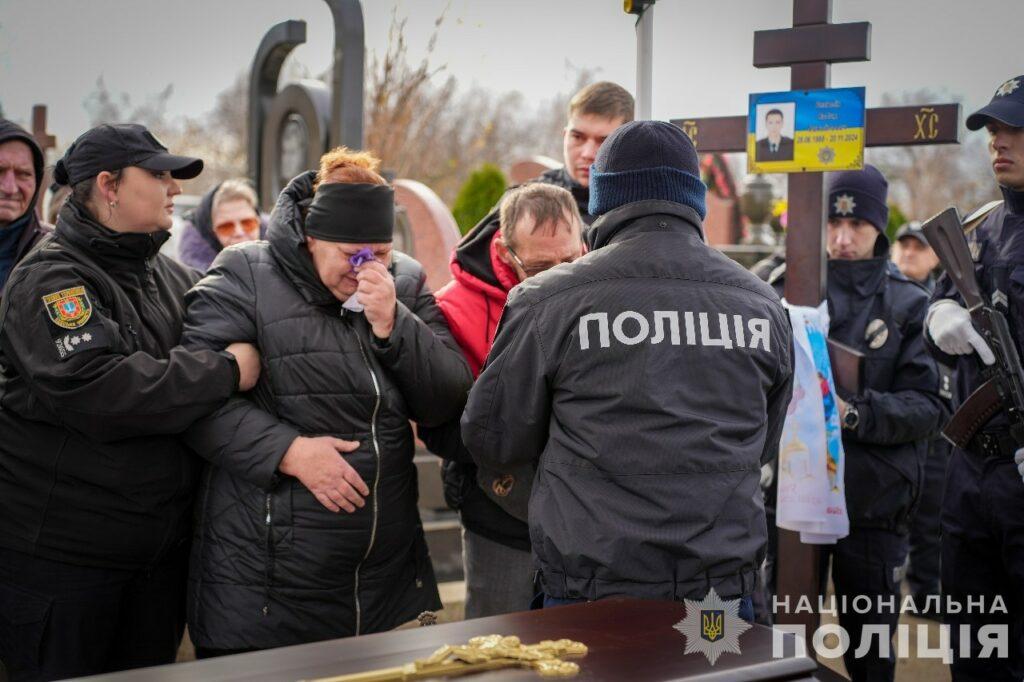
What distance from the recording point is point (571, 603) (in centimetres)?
231

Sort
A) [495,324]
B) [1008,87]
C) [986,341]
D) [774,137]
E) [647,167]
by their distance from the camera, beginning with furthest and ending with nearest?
1. [774,137]
2. [1008,87]
3. [986,341]
4. [495,324]
5. [647,167]

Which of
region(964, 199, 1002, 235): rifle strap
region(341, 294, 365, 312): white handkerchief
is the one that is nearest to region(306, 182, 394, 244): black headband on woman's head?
region(341, 294, 365, 312): white handkerchief

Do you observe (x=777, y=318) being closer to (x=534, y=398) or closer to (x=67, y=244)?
(x=534, y=398)

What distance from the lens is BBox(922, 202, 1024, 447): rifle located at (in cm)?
324

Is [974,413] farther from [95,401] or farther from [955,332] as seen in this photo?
[95,401]

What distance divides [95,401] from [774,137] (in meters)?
2.30

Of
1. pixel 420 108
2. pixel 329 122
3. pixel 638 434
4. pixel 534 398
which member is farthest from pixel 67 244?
pixel 420 108

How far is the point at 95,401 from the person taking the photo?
2.63 m

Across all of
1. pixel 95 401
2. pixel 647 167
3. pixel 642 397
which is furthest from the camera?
pixel 95 401

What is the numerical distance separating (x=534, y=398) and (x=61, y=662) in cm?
148

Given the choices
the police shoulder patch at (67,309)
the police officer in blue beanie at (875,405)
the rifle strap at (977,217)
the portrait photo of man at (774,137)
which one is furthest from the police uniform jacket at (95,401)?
the rifle strap at (977,217)

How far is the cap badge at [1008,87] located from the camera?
339 centimetres

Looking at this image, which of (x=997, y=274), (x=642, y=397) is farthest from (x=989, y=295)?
(x=642, y=397)

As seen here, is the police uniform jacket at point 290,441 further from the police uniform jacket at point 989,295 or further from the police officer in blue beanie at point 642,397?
the police uniform jacket at point 989,295
